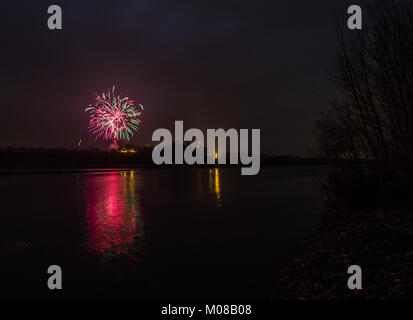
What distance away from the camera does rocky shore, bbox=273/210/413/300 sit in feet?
16.4

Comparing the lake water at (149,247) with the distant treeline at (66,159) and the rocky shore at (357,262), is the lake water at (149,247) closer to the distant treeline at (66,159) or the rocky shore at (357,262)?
the rocky shore at (357,262)

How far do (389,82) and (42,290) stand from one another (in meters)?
9.52

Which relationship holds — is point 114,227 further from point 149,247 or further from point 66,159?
point 66,159

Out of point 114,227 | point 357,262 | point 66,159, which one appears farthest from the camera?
point 66,159

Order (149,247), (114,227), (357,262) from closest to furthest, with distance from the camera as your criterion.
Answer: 1. (357,262)
2. (149,247)
3. (114,227)

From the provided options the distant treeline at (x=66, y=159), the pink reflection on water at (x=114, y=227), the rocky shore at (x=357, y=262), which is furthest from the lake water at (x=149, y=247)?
the distant treeline at (x=66, y=159)

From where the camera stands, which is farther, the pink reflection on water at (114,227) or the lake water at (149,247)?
the pink reflection on water at (114,227)

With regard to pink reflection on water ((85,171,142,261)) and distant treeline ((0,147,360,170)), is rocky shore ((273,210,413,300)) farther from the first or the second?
distant treeline ((0,147,360,170))

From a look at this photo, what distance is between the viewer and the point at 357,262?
617 centimetres

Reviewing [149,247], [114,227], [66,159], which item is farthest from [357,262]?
[66,159]

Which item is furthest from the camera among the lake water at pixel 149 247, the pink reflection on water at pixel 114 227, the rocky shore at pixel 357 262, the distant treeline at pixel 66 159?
the distant treeline at pixel 66 159

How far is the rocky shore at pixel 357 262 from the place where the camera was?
197 inches

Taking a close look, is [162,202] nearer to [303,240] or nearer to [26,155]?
[303,240]
